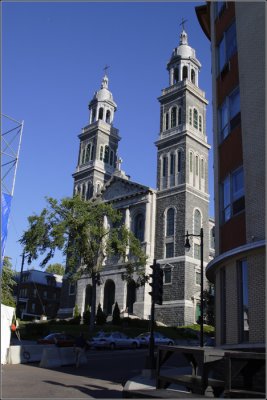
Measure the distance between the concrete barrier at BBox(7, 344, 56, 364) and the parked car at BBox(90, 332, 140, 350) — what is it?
37.3 feet

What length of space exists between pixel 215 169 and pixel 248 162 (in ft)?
9.74

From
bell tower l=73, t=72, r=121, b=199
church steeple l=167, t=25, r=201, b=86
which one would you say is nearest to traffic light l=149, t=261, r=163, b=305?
church steeple l=167, t=25, r=201, b=86

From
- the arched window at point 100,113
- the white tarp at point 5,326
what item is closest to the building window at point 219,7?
the white tarp at point 5,326

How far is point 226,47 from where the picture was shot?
17.0 m

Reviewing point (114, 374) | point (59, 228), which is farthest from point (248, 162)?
point (59, 228)

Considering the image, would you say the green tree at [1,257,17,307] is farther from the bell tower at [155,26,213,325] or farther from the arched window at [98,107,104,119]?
the arched window at [98,107,104,119]

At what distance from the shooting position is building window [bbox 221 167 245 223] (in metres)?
14.4

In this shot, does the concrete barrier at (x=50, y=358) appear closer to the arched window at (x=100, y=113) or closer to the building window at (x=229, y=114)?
the building window at (x=229, y=114)

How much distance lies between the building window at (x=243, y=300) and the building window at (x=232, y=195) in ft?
6.48

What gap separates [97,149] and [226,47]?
54.1 m

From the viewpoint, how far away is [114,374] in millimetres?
16625

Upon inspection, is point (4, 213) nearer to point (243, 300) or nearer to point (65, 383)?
point (65, 383)

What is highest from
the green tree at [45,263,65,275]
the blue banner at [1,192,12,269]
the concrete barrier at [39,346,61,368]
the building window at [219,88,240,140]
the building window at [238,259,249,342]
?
the green tree at [45,263,65,275]

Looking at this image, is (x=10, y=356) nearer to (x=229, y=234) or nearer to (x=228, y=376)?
(x=229, y=234)
